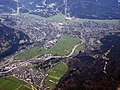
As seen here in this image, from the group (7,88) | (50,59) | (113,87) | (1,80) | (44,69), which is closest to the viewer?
(113,87)

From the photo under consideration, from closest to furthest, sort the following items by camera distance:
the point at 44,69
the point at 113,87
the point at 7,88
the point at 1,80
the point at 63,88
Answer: the point at 113,87, the point at 63,88, the point at 7,88, the point at 1,80, the point at 44,69

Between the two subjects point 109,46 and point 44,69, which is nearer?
point 44,69

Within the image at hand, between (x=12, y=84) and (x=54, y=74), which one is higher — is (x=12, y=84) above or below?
below

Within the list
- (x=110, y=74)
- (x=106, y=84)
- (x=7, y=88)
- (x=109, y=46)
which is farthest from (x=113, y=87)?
(x=109, y=46)

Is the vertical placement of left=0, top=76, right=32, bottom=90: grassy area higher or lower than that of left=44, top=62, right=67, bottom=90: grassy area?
lower

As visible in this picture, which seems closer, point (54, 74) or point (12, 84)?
point (12, 84)

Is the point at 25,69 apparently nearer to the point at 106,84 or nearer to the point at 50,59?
the point at 50,59

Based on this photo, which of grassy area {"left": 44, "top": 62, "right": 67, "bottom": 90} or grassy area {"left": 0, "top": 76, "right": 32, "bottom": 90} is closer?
grassy area {"left": 0, "top": 76, "right": 32, "bottom": 90}
